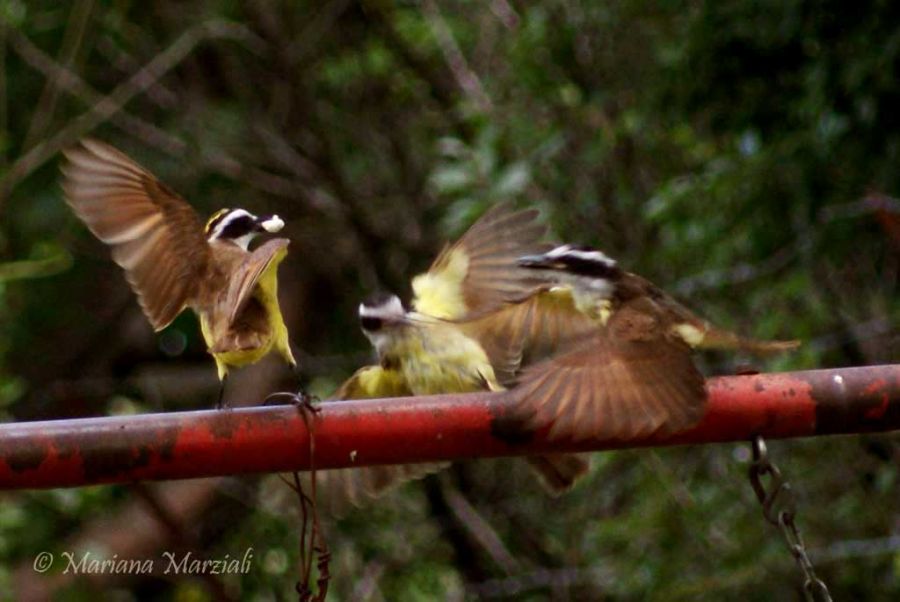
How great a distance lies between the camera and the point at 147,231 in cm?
404

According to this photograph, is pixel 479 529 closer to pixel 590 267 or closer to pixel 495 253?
pixel 495 253

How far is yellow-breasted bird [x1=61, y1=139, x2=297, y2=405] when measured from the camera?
3.95 metres

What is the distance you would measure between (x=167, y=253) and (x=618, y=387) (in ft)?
4.29

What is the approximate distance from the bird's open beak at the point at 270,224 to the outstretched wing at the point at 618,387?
0.86 meters

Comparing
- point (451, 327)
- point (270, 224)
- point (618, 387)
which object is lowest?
point (451, 327)

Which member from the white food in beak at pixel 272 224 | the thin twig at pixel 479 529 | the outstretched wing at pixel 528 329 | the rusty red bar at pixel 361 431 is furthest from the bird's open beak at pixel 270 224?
the thin twig at pixel 479 529

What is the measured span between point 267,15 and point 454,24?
98 centimetres

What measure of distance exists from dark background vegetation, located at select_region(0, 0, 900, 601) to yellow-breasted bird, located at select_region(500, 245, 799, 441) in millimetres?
1000

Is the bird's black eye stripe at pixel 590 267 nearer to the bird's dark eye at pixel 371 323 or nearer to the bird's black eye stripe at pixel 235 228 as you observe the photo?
the bird's dark eye at pixel 371 323

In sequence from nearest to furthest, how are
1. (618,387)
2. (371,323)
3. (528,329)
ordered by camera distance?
(618,387) → (528,329) → (371,323)

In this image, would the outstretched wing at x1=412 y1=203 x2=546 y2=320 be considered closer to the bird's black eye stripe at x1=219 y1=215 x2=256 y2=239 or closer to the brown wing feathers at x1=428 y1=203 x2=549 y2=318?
the brown wing feathers at x1=428 y1=203 x2=549 y2=318

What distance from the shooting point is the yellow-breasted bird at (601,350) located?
116 inches

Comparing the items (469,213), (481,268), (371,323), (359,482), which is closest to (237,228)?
(371,323)

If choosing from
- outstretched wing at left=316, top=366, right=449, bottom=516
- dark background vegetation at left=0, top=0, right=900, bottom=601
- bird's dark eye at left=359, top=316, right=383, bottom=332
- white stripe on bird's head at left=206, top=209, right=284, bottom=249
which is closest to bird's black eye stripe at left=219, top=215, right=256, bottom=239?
white stripe on bird's head at left=206, top=209, right=284, bottom=249
